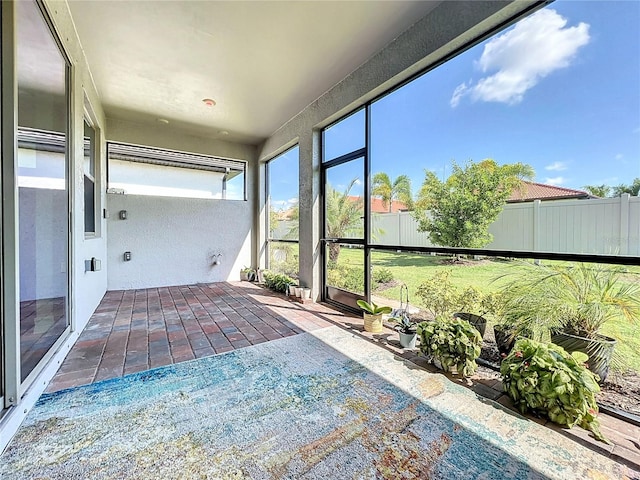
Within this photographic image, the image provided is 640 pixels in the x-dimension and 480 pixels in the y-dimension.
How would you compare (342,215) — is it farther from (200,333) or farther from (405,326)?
(200,333)

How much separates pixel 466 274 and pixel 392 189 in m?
1.22

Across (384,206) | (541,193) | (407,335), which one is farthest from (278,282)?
(541,193)

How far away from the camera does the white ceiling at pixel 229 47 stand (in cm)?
245

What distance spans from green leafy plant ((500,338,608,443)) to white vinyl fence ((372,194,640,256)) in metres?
0.68

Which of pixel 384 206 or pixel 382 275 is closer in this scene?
pixel 384 206

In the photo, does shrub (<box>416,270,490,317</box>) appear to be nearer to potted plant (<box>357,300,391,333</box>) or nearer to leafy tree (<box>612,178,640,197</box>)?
potted plant (<box>357,300,391,333</box>)

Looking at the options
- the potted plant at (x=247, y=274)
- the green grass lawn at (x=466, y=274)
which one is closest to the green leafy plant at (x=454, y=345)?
the green grass lawn at (x=466, y=274)

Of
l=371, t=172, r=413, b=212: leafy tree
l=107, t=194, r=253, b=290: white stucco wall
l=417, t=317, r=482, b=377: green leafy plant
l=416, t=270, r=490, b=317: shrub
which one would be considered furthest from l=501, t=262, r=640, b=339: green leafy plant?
l=107, t=194, r=253, b=290: white stucco wall

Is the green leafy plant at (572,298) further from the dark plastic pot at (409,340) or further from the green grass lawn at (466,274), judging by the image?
the dark plastic pot at (409,340)

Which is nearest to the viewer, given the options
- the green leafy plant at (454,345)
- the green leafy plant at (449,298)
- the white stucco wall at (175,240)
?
the green leafy plant at (454,345)

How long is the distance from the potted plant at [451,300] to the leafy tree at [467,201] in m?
0.40

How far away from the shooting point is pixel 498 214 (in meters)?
2.28

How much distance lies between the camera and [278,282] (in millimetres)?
4934

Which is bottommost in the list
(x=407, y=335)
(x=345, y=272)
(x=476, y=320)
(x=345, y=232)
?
(x=407, y=335)
